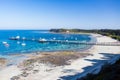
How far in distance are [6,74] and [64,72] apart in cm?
866

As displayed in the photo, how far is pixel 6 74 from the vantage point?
30.7 metres

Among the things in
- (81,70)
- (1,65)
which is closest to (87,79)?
(81,70)

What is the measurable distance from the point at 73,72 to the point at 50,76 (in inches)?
163

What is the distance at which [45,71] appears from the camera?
32.4 metres

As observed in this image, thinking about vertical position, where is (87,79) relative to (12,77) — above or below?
above

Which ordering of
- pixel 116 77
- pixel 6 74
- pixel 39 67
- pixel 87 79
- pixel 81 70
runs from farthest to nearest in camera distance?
pixel 39 67, pixel 81 70, pixel 6 74, pixel 87 79, pixel 116 77

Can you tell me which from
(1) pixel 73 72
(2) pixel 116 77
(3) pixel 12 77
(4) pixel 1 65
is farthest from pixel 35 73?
(2) pixel 116 77

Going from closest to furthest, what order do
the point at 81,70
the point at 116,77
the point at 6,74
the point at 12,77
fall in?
the point at 116,77
the point at 12,77
the point at 6,74
the point at 81,70

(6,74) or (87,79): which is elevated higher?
(87,79)

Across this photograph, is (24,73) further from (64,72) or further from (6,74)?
(64,72)

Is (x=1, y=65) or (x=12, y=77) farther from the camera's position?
(x=1, y=65)

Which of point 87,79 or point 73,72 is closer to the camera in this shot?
point 87,79

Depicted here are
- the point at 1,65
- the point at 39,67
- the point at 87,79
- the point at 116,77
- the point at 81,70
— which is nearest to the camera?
the point at 116,77

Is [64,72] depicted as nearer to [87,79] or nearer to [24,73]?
[24,73]
